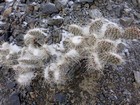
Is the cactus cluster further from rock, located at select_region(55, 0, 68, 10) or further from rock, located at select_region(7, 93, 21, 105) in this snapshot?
rock, located at select_region(55, 0, 68, 10)

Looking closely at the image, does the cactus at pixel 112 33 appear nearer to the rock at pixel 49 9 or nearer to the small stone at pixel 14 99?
the rock at pixel 49 9

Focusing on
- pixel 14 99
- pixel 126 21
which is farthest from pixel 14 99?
pixel 126 21

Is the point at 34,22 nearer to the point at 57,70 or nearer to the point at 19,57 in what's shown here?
the point at 19,57

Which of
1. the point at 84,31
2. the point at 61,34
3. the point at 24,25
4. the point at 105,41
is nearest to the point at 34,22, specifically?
the point at 24,25

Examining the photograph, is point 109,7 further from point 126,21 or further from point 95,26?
point 95,26

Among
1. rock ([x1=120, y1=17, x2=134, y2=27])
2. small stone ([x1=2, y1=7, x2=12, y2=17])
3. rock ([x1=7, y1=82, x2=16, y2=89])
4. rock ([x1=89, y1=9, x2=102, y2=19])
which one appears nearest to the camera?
rock ([x1=7, y1=82, x2=16, y2=89])

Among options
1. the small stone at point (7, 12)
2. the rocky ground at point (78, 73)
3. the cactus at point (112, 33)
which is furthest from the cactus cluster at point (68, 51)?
the small stone at point (7, 12)

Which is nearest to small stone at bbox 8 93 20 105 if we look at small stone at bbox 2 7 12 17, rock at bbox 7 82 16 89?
rock at bbox 7 82 16 89
